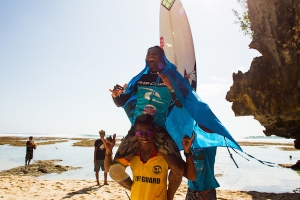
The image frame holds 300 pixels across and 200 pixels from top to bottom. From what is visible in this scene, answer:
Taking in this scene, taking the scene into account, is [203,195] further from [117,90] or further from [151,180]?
[117,90]

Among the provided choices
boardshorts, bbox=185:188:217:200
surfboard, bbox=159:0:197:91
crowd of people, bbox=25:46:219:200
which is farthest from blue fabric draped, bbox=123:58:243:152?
surfboard, bbox=159:0:197:91

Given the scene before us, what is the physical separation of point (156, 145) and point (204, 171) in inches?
43.5

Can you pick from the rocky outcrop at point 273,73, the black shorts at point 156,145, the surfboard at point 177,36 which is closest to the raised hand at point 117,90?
the black shorts at point 156,145

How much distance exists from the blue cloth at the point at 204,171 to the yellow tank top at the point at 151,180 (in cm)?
90

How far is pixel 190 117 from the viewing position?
11.3 feet

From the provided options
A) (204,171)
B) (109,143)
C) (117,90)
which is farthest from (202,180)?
(117,90)

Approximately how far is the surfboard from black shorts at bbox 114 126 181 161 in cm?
385

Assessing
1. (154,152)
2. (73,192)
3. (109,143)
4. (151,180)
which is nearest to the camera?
(151,180)

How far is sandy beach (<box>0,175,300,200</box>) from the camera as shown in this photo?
7887mm

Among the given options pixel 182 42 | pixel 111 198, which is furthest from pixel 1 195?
pixel 182 42

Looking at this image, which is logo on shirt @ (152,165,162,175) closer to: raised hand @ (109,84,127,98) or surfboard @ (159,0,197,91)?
raised hand @ (109,84,127,98)

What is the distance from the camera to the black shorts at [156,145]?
2.67 m

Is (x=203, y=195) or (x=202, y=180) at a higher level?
(x=202, y=180)

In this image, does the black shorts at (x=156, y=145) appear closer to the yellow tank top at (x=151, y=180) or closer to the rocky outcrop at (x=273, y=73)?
the yellow tank top at (x=151, y=180)
